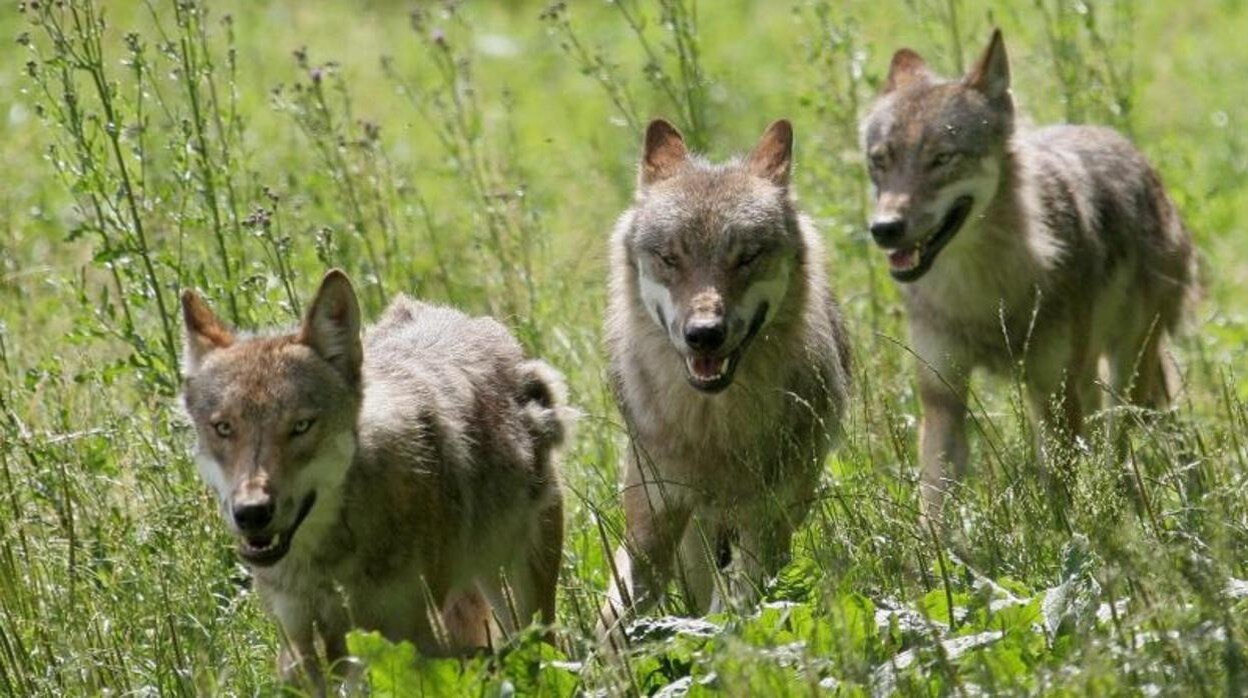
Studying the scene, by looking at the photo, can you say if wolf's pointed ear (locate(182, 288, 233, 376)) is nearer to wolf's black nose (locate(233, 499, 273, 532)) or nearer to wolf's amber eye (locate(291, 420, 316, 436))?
wolf's amber eye (locate(291, 420, 316, 436))

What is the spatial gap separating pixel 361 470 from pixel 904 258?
322cm

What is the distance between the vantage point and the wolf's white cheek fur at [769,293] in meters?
7.08

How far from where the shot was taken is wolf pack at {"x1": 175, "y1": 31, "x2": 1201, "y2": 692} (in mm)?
6012

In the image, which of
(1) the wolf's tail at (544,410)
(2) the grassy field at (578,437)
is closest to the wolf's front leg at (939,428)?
(2) the grassy field at (578,437)

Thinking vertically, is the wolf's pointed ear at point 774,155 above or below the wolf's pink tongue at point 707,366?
above

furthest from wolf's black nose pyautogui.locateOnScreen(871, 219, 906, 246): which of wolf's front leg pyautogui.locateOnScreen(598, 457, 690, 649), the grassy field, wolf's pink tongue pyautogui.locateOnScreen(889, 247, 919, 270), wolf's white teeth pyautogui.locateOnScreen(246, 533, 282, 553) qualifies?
wolf's white teeth pyautogui.locateOnScreen(246, 533, 282, 553)

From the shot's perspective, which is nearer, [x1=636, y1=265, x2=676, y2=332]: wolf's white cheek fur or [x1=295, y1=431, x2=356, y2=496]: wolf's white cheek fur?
[x1=295, y1=431, x2=356, y2=496]: wolf's white cheek fur

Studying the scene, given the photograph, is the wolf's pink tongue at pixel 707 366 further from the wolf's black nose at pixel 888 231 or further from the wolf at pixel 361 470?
the wolf's black nose at pixel 888 231

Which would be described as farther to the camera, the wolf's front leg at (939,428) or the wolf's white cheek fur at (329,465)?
the wolf's front leg at (939,428)

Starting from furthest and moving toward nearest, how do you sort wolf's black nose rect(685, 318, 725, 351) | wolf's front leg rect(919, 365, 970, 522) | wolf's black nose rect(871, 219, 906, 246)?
wolf's black nose rect(871, 219, 906, 246), wolf's front leg rect(919, 365, 970, 522), wolf's black nose rect(685, 318, 725, 351)

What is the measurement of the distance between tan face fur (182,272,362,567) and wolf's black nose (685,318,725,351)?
1.19m

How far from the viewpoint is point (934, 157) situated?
8750 mm

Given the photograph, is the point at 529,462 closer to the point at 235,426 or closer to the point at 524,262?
the point at 235,426

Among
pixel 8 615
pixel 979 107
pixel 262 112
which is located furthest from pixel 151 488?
pixel 262 112
